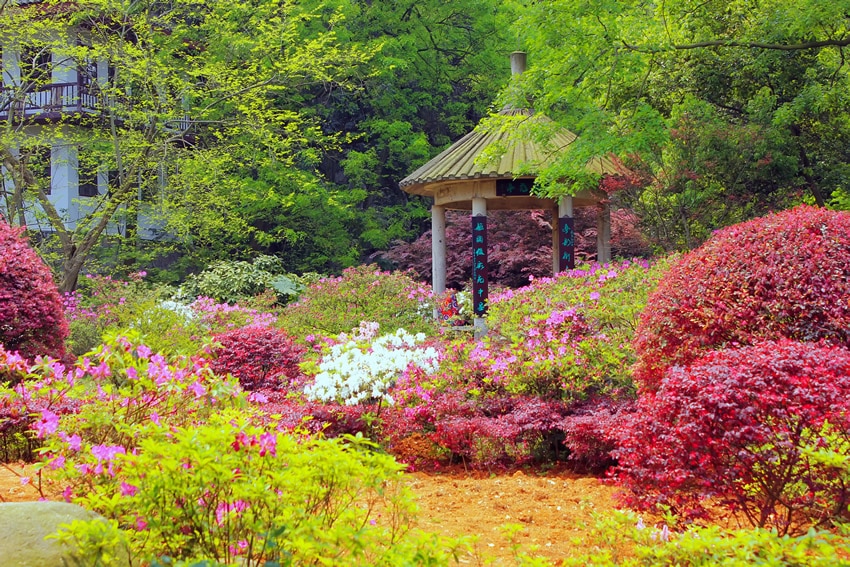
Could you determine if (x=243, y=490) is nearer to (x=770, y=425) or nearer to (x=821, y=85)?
(x=770, y=425)

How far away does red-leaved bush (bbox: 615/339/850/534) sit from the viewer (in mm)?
3445

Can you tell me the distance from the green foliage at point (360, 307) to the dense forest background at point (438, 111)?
2.40m

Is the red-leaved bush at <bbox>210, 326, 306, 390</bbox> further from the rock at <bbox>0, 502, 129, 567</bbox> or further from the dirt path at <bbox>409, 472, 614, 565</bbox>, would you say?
the rock at <bbox>0, 502, 129, 567</bbox>

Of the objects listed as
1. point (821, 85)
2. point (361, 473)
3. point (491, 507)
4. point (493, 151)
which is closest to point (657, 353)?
point (491, 507)

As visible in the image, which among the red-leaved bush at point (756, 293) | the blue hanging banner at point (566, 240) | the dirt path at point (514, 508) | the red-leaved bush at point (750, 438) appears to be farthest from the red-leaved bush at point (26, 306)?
the blue hanging banner at point (566, 240)

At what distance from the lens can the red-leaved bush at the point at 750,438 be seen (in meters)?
3.45

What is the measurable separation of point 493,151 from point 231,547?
8031 mm

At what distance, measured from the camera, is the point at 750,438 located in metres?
3.52

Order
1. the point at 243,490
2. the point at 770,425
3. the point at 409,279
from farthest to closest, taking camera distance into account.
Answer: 1. the point at 409,279
2. the point at 770,425
3. the point at 243,490

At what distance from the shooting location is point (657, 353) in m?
5.10

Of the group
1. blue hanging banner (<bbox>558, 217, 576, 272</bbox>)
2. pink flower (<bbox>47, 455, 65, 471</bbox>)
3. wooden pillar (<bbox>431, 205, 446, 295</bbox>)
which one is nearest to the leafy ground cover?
pink flower (<bbox>47, 455, 65, 471</bbox>)

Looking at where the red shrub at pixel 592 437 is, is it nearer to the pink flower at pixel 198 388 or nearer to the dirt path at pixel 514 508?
the dirt path at pixel 514 508

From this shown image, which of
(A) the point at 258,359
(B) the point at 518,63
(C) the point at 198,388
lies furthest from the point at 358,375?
(B) the point at 518,63

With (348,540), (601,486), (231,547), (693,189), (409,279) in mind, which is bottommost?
(601,486)
